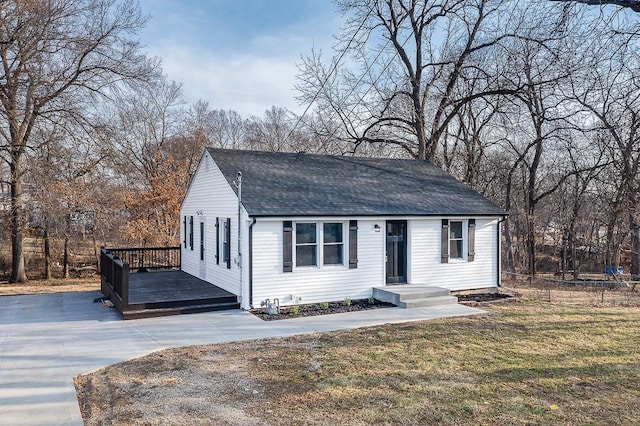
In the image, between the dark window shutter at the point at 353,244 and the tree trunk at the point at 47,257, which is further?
the tree trunk at the point at 47,257

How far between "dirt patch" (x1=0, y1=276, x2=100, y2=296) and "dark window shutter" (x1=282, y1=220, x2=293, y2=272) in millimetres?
7985

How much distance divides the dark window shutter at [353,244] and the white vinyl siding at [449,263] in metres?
1.74

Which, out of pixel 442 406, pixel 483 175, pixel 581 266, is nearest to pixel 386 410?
pixel 442 406

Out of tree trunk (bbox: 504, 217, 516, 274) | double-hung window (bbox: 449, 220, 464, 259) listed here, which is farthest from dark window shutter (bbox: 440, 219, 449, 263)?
tree trunk (bbox: 504, 217, 516, 274)

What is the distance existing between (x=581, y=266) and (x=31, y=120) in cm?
2912

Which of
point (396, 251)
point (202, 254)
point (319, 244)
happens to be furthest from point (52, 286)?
point (396, 251)

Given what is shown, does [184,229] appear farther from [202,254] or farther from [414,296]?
[414,296]

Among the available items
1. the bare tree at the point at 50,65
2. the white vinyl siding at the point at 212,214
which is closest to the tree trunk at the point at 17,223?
the bare tree at the point at 50,65

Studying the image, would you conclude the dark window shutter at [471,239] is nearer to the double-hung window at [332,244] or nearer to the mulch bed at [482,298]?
the mulch bed at [482,298]

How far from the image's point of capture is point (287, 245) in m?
11.0

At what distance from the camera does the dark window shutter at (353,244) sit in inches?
466

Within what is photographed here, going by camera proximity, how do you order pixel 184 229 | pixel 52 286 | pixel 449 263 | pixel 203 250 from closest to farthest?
pixel 449 263 < pixel 203 250 < pixel 184 229 < pixel 52 286

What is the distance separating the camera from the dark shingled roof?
11562mm

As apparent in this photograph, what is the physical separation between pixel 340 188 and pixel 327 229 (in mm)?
1782
